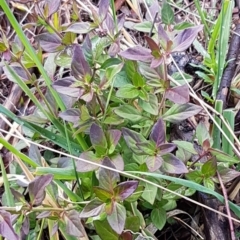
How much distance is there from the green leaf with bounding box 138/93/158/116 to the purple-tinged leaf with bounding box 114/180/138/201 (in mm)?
169

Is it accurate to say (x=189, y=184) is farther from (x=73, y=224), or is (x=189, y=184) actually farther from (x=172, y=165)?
(x=73, y=224)

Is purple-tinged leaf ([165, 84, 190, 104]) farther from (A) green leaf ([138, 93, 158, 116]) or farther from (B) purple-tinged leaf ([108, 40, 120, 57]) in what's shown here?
(B) purple-tinged leaf ([108, 40, 120, 57])

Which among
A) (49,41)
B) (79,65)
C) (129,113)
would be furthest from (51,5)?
(129,113)

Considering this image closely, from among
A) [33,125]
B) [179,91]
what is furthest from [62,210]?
[179,91]

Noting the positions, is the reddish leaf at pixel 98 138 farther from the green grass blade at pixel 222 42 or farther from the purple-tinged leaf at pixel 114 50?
the green grass blade at pixel 222 42

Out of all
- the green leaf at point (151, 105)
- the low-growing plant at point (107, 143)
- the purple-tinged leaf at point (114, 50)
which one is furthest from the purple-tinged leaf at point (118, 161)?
the purple-tinged leaf at point (114, 50)

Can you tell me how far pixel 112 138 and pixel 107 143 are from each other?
2cm

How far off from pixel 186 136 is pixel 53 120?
308 millimetres

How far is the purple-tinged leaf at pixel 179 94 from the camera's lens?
2.90 feet

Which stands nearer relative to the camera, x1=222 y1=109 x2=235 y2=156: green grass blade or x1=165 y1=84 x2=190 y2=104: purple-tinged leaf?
x1=165 y1=84 x2=190 y2=104: purple-tinged leaf

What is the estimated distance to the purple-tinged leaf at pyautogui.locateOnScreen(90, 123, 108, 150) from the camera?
0.89 metres

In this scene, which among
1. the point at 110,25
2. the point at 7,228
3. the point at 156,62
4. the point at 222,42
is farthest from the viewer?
A: the point at 222,42

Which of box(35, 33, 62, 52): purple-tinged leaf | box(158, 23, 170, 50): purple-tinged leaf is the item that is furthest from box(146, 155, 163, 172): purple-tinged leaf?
box(35, 33, 62, 52): purple-tinged leaf

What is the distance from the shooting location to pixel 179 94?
90 cm
